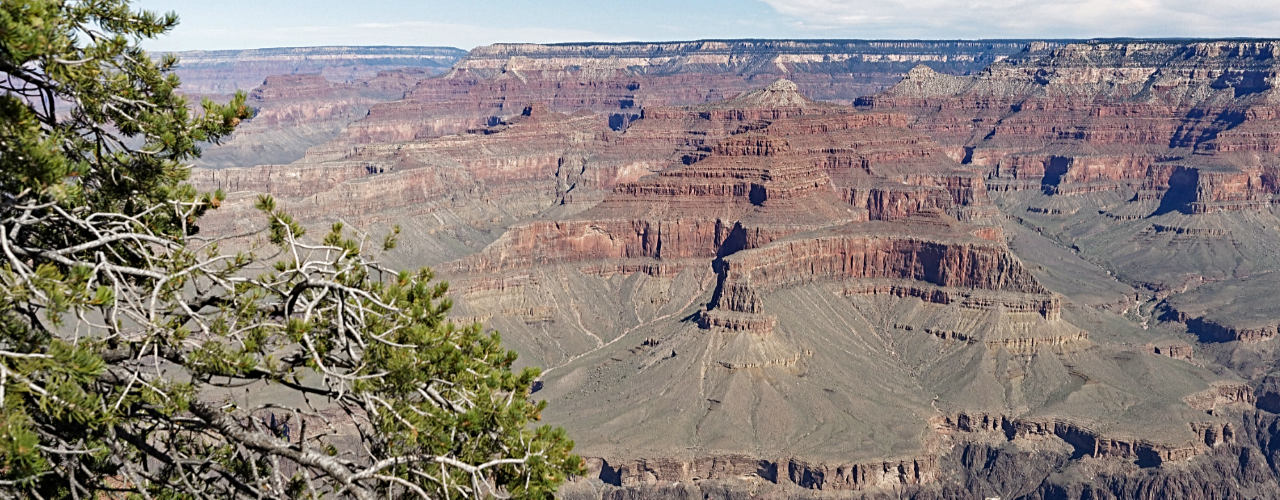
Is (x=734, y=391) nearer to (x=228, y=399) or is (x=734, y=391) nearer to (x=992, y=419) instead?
(x=992, y=419)

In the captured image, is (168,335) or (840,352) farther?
(840,352)

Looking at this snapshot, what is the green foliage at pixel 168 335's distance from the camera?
17.4 metres

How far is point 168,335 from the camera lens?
59.4 ft

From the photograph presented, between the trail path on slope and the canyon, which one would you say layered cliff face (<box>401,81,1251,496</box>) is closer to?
the canyon

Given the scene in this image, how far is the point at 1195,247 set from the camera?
19975 cm

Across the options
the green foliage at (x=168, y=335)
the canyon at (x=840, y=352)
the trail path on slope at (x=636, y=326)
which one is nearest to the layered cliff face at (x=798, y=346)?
the canyon at (x=840, y=352)

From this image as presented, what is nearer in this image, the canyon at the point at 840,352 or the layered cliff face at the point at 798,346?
the canyon at the point at 840,352

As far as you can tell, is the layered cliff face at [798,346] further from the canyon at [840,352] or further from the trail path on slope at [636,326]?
the trail path on slope at [636,326]

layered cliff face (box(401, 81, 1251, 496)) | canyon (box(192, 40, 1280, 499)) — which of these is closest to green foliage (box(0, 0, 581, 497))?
layered cliff face (box(401, 81, 1251, 496))

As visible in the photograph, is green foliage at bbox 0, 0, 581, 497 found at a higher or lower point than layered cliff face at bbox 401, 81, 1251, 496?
higher

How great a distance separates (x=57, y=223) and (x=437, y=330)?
22.1 feet

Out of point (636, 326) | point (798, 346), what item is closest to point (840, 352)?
point (798, 346)

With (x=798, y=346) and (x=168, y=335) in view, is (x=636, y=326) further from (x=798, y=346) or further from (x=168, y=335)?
(x=168, y=335)

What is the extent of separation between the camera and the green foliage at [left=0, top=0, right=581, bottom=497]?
1736 centimetres
